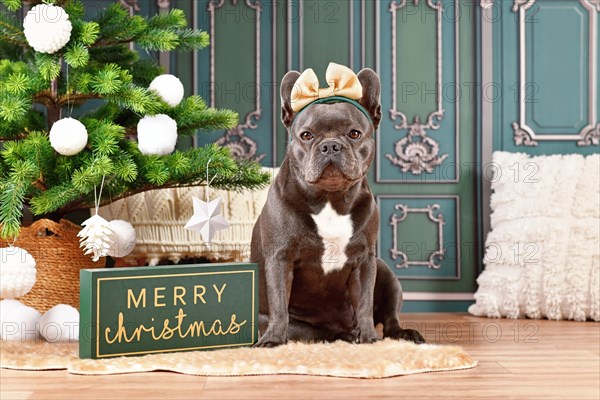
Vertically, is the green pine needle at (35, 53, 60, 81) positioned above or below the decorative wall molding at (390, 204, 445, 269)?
above

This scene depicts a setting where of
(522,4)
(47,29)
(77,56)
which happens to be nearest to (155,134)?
(77,56)

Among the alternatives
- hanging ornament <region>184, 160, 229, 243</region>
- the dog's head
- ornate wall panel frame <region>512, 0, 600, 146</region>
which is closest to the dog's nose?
the dog's head

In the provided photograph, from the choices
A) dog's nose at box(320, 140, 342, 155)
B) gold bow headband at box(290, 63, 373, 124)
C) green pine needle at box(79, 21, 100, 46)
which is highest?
green pine needle at box(79, 21, 100, 46)

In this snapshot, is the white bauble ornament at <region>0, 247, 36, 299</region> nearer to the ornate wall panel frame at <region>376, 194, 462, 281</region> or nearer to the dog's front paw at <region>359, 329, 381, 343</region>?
the dog's front paw at <region>359, 329, 381, 343</region>

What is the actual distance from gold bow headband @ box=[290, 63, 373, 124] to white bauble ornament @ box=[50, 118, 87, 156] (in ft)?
2.13

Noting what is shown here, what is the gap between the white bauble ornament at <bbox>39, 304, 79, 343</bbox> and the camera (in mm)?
1880

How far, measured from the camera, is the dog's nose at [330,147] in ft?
5.41

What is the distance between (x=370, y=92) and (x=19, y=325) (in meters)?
1.14

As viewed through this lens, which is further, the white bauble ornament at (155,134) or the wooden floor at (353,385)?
the white bauble ornament at (155,134)

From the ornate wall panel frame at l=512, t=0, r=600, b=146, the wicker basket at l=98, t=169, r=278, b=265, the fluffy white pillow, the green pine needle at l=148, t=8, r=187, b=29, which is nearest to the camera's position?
the green pine needle at l=148, t=8, r=187, b=29

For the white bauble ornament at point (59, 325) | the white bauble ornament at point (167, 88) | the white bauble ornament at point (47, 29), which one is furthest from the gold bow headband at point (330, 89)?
the white bauble ornament at point (59, 325)

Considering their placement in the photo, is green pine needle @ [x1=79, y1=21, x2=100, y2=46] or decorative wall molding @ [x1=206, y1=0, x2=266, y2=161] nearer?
green pine needle @ [x1=79, y1=21, x2=100, y2=46]

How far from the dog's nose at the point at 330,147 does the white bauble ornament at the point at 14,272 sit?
2.78ft

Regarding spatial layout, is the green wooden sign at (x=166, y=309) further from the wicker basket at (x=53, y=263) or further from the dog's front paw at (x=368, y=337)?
the wicker basket at (x=53, y=263)
